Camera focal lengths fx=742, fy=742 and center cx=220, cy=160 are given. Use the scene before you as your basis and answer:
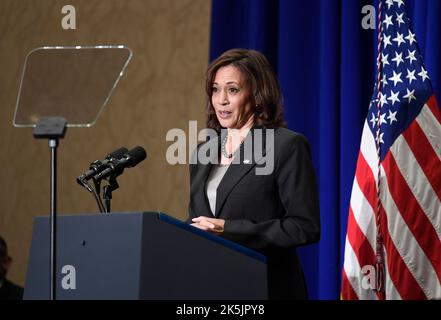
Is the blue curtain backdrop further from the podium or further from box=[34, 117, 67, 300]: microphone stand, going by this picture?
box=[34, 117, 67, 300]: microphone stand

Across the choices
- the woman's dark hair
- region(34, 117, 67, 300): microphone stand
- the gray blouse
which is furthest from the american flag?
region(34, 117, 67, 300): microphone stand

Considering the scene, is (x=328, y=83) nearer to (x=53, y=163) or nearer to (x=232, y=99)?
(x=232, y=99)

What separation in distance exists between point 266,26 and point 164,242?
A: 2.50 metres

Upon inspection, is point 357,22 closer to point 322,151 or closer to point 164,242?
point 322,151

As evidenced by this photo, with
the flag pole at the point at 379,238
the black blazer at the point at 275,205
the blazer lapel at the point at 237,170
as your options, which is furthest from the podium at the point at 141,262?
the flag pole at the point at 379,238

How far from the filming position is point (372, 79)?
3494 millimetres

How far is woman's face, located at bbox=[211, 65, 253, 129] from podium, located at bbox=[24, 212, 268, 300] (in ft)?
2.40

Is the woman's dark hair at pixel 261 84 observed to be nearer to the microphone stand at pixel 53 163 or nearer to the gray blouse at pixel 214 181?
the gray blouse at pixel 214 181

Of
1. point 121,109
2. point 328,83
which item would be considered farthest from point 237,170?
point 121,109

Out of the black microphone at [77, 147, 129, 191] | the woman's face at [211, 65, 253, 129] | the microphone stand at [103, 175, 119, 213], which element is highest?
the woman's face at [211, 65, 253, 129]

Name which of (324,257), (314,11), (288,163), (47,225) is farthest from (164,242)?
(314,11)

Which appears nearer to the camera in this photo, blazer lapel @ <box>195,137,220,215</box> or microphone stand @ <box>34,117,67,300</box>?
microphone stand @ <box>34,117,67,300</box>

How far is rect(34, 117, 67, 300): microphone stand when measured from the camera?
1.54 m

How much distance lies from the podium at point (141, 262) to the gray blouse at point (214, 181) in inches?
21.4
